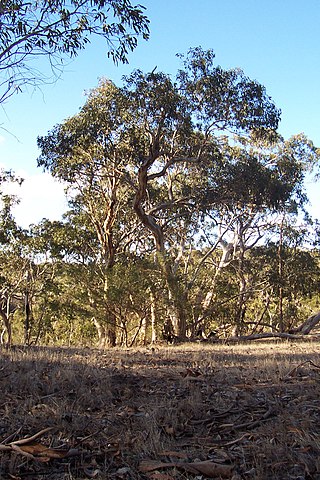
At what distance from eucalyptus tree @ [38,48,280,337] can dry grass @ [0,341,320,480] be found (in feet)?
34.1

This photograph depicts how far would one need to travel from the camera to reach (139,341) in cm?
1831

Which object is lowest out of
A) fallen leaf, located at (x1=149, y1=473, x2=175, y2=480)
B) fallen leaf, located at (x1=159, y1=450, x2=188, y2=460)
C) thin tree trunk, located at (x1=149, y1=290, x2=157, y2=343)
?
fallen leaf, located at (x1=149, y1=473, x2=175, y2=480)

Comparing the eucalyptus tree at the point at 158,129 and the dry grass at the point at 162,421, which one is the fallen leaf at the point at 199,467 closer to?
the dry grass at the point at 162,421

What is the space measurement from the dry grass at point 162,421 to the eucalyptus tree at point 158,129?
1039 centimetres

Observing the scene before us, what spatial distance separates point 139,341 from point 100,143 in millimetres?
7369

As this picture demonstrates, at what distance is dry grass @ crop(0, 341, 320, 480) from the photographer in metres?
3.29

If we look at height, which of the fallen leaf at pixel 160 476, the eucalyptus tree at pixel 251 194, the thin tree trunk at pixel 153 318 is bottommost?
the fallen leaf at pixel 160 476

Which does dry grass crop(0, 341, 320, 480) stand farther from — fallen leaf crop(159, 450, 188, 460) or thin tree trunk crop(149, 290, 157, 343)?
thin tree trunk crop(149, 290, 157, 343)

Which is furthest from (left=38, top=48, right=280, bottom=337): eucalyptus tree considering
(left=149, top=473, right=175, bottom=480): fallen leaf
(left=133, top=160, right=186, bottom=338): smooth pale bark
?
(left=149, top=473, right=175, bottom=480): fallen leaf

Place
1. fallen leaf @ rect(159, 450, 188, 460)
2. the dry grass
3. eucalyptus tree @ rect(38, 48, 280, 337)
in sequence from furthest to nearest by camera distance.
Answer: eucalyptus tree @ rect(38, 48, 280, 337)
fallen leaf @ rect(159, 450, 188, 460)
the dry grass

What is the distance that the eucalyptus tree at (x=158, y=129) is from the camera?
52.7 feet

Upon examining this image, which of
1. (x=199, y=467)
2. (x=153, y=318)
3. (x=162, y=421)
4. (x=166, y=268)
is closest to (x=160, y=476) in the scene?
(x=199, y=467)

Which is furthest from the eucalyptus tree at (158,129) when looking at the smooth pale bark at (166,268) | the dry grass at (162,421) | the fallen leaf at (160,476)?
the fallen leaf at (160,476)

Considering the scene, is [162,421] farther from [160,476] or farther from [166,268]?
[166,268]
